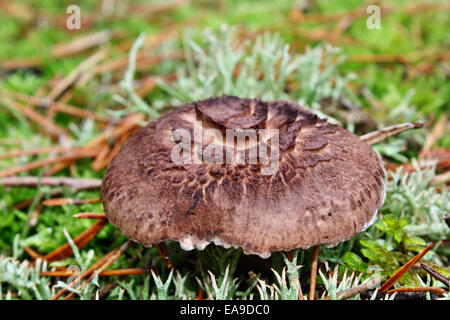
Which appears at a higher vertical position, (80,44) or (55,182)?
(80,44)

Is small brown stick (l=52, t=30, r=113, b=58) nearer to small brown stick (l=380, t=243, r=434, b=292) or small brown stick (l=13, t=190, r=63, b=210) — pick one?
small brown stick (l=13, t=190, r=63, b=210)

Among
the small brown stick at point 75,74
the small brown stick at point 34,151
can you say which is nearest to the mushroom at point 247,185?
the small brown stick at point 34,151

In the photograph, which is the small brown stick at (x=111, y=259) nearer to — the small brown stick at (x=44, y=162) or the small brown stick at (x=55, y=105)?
the small brown stick at (x=44, y=162)

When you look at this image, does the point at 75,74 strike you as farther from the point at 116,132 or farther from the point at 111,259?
the point at 111,259

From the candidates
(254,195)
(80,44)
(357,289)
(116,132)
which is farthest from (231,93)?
(80,44)

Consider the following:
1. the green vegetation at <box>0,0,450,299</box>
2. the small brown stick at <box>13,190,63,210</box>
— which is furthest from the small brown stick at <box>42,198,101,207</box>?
the small brown stick at <box>13,190,63,210</box>

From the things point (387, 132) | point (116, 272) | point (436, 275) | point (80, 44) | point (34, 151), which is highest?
point (80, 44)
